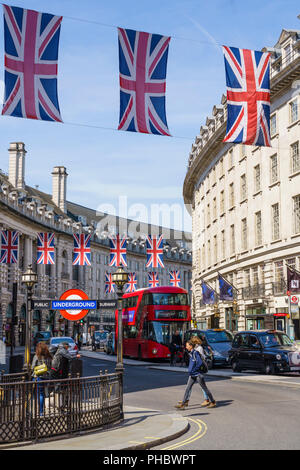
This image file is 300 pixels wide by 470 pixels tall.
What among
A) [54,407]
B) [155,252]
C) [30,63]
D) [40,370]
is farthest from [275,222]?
[54,407]

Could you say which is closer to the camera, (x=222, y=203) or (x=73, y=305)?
(x=73, y=305)

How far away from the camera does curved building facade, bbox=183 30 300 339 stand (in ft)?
130

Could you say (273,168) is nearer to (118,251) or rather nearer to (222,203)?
(222,203)

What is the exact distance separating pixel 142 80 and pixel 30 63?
10.4ft

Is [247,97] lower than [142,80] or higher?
higher

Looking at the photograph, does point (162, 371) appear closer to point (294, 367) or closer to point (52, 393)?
point (294, 367)

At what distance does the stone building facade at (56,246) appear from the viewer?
251 ft

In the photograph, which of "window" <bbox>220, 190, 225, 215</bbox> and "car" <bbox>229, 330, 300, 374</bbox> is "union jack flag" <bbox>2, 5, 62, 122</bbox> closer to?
"car" <bbox>229, 330, 300, 374</bbox>

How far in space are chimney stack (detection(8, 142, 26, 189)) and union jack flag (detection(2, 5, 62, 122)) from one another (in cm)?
6946

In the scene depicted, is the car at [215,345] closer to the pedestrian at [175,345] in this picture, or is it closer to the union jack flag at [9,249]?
the pedestrian at [175,345]

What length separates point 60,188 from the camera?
105 metres

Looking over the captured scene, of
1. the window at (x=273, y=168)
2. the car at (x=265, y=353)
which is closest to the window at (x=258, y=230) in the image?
the window at (x=273, y=168)

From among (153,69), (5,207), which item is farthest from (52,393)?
(5,207)
